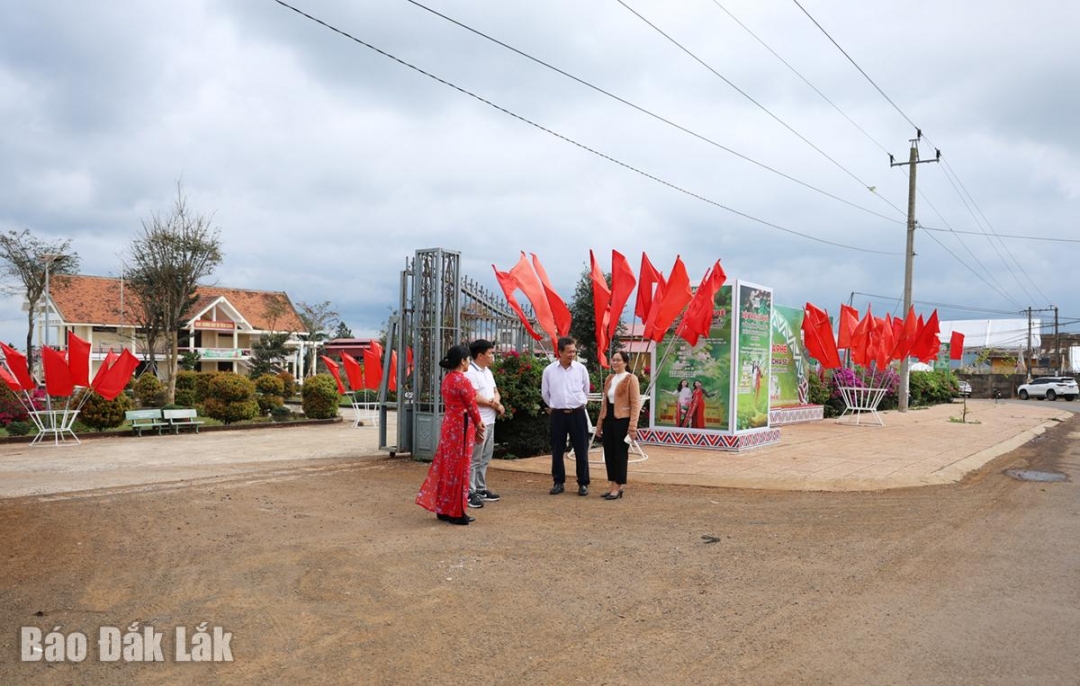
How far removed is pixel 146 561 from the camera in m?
5.52

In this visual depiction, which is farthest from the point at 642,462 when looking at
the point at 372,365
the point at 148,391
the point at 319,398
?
the point at 148,391

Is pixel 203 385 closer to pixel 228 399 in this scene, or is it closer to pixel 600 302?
pixel 228 399

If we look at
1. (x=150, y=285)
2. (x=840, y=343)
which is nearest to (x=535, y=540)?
(x=840, y=343)

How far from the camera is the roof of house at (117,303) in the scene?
3862cm

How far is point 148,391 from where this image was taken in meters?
20.2

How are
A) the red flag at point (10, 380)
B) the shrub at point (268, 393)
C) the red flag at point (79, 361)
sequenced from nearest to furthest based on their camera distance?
the red flag at point (79, 361) < the red flag at point (10, 380) < the shrub at point (268, 393)

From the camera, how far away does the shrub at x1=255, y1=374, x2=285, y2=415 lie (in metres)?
20.1

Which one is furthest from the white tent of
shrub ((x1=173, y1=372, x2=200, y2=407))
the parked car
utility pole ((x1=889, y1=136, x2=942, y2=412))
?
shrub ((x1=173, y1=372, x2=200, y2=407))

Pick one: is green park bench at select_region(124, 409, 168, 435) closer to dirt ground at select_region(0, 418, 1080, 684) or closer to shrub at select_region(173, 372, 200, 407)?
shrub at select_region(173, 372, 200, 407)

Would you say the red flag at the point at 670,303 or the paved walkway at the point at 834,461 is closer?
the paved walkway at the point at 834,461

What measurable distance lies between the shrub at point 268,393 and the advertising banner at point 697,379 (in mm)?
11413

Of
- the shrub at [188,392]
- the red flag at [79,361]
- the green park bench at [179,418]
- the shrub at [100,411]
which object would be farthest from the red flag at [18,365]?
the shrub at [188,392]

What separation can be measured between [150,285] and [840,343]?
868 inches

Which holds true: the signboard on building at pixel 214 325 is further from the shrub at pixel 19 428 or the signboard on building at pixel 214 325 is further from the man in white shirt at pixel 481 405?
the man in white shirt at pixel 481 405
